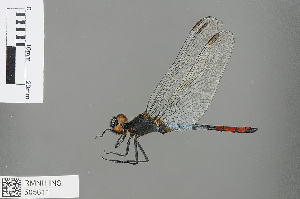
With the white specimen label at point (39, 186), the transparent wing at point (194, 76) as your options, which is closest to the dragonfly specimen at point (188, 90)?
the transparent wing at point (194, 76)

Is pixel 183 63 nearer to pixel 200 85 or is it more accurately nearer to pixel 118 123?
pixel 200 85

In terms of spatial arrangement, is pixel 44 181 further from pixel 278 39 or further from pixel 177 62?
pixel 278 39

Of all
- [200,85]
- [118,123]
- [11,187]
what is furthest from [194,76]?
[11,187]

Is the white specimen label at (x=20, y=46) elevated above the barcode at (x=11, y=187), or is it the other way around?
the white specimen label at (x=20, y=46)

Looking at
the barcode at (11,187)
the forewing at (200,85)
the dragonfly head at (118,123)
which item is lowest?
the barcode at (11,187)

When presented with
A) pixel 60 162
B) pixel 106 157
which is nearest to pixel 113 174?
pixel 106 157

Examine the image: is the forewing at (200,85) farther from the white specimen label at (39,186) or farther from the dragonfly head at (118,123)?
the white specimen label at (39,186)
